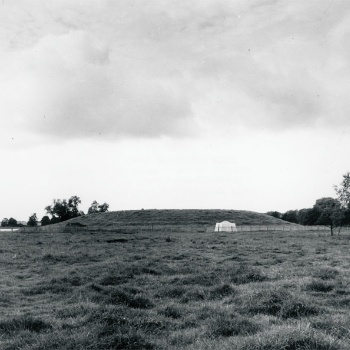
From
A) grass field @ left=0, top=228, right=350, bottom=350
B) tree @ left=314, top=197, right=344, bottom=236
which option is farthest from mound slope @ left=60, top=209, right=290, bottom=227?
grass field @ left=0, top=228, right=350, bottom=350

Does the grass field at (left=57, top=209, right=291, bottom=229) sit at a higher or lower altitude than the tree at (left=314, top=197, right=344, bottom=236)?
lower

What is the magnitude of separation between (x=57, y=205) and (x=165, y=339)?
132m

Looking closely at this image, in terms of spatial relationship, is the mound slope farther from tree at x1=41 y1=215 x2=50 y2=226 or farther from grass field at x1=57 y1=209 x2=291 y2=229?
tree at x1=41 y1=215 x2=50 y2=226

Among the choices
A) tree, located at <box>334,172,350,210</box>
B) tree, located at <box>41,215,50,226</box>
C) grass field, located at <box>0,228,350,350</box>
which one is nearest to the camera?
grass field, located at <box>0,228,350,350</box>

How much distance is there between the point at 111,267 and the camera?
18.3 meters

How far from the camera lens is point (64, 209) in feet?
440

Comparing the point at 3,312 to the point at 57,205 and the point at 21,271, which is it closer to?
the point at 21,271

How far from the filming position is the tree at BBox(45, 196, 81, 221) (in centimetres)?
13262

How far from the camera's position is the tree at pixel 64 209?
13262 centimetres

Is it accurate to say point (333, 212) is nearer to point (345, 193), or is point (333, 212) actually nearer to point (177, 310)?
point (345, 193)

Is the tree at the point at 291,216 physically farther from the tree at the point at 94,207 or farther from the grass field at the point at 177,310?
the grass field at the point at 177,310

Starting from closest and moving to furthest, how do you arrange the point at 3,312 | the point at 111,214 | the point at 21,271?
the point at 3,312, the point at 21,271, the point at 111,214

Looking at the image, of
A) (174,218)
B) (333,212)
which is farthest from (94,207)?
(333,212)

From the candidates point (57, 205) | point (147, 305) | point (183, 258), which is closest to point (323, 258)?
point (183, 258)
